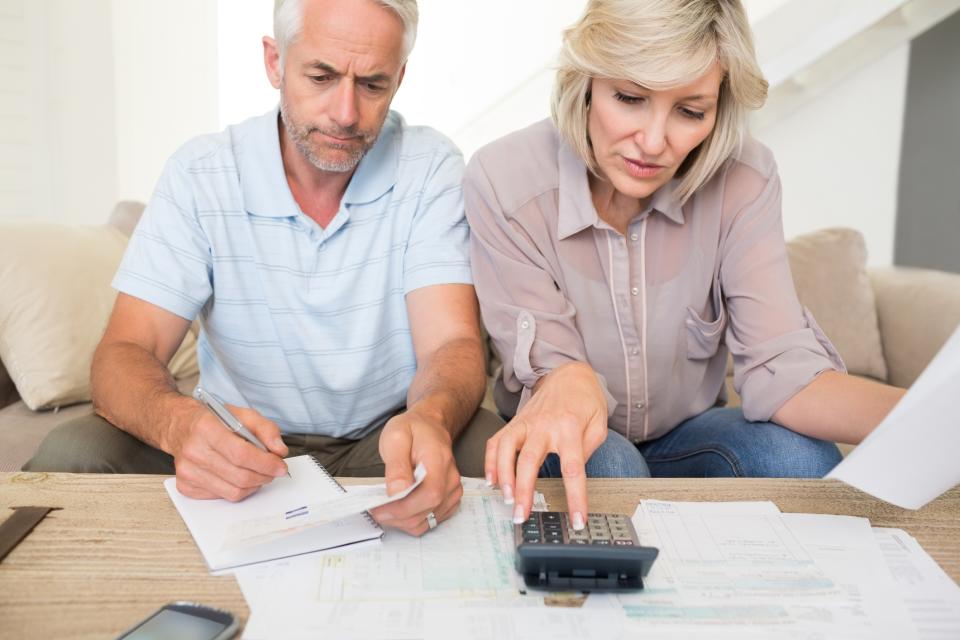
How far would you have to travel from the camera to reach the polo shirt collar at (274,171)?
141 cm

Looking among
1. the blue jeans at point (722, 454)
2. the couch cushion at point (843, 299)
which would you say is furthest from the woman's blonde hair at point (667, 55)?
the couch cushion at point (843, 299)

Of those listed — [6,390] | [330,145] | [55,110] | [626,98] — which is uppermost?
[626,98]

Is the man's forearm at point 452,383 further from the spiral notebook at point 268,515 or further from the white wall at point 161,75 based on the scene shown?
the white wall at point 161,75

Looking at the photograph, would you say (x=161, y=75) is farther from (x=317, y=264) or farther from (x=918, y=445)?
(x=918, y=445)

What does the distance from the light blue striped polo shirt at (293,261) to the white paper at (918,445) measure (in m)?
0.77

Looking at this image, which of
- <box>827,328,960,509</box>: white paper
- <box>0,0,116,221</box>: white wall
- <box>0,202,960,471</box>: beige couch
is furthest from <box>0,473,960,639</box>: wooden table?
<box>0,0,116,221</box>: white wall

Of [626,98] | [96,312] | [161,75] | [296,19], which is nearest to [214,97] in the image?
[161,75]

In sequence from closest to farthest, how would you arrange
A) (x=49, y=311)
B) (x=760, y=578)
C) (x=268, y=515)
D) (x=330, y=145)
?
1. (x=760, y=578)
2. (x=268, y=515)
3. (x=330, y=145)
4. (x=49, y=311)

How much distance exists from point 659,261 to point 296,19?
2.17 feet

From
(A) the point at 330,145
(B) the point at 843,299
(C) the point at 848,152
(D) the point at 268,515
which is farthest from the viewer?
(C) the point at 848,152

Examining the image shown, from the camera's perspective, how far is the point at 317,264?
1.42 metres

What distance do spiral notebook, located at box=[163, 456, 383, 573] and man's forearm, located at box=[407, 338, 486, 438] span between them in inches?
7.2

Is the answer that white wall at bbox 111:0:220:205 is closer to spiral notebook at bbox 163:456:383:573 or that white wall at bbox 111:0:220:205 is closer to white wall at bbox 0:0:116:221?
white wall at bbox 0:0:116:221

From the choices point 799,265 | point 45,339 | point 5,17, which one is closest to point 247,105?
point 5,17
